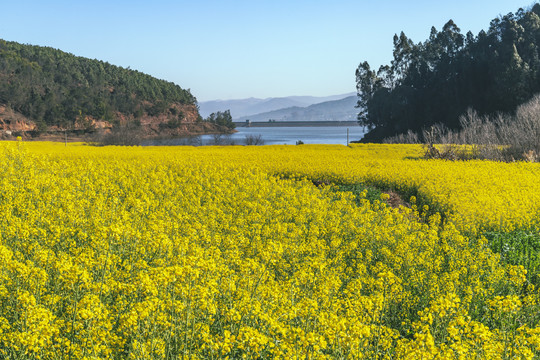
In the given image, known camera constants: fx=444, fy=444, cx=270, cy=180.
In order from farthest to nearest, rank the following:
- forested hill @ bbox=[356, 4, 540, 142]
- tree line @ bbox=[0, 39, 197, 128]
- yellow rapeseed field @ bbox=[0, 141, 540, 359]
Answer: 1. tree line @ bbox=[0, 39, 197, 128]
2. forested hill @ bbox=[356, 4, 540, 142]
3. yellow rapeseed field @ bbox=[0, 141, 540, 359]

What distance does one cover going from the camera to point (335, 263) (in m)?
7.91

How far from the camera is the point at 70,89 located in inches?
4510

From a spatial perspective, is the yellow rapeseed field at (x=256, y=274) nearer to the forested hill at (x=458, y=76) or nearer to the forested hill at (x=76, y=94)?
the forested hill at (x=458, y=76)

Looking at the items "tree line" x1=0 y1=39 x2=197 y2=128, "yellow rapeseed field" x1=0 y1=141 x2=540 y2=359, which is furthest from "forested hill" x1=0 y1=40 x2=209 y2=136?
"yellow rapeseed field" x1=0 y1=141 x2=540 y2=359

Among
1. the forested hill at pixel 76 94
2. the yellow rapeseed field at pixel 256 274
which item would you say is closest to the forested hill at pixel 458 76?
the yellow rapeseed field at pixel 256 274

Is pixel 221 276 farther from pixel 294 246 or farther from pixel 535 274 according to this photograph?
pixel 535 274

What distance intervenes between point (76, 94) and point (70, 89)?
5.32 metres

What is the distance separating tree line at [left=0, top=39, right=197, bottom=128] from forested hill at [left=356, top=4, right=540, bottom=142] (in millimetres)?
70157

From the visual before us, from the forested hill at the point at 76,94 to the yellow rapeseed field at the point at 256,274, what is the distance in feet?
302

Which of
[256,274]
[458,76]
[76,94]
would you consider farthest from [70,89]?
[256,274]

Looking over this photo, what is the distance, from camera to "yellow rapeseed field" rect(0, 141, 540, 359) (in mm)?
4004

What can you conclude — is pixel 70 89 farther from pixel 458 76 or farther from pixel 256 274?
pixel 256 274

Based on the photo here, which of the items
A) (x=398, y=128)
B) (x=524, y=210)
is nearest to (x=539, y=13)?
(x=398, y=128)

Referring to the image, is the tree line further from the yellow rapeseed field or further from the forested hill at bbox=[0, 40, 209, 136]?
the yellow rapeseed field
